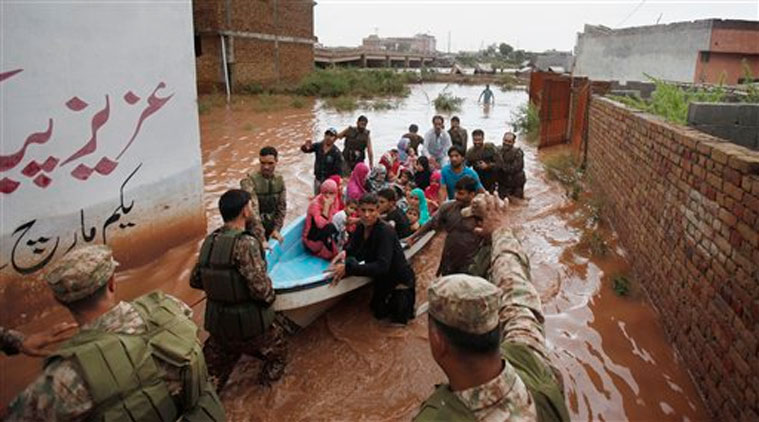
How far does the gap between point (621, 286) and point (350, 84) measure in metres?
25.6

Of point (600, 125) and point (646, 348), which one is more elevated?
point (600, 125)

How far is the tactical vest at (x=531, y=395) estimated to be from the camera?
144cm

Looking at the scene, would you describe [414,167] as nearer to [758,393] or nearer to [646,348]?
[646,348]

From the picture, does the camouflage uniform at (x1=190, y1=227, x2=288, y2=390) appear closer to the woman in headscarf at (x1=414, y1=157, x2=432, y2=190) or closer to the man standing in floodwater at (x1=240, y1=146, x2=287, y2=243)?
the man standing in floodwater at (x1=240, y1=146, x2=287, y2=243)

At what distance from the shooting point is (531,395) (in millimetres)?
1556

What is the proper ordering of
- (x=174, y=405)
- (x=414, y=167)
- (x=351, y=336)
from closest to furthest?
(x=174, y=405)
(x=351, y=336)
(x=414, y=167)

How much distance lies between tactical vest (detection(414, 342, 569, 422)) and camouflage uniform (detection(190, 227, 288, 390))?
1.92 meters

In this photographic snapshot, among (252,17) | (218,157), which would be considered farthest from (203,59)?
(218,157)

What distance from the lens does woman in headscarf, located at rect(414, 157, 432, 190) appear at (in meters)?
7.64

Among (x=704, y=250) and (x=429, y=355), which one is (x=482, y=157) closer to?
(x=429, y=355)

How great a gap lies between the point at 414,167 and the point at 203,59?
1631cm

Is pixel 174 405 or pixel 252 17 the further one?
pixel 252 17

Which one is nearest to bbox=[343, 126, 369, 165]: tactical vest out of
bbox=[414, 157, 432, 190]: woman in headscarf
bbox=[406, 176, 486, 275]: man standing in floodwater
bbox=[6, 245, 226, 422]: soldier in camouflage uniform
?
bbox=[414, 157, 432, 190]: woman in headscarf

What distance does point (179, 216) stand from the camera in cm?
595
